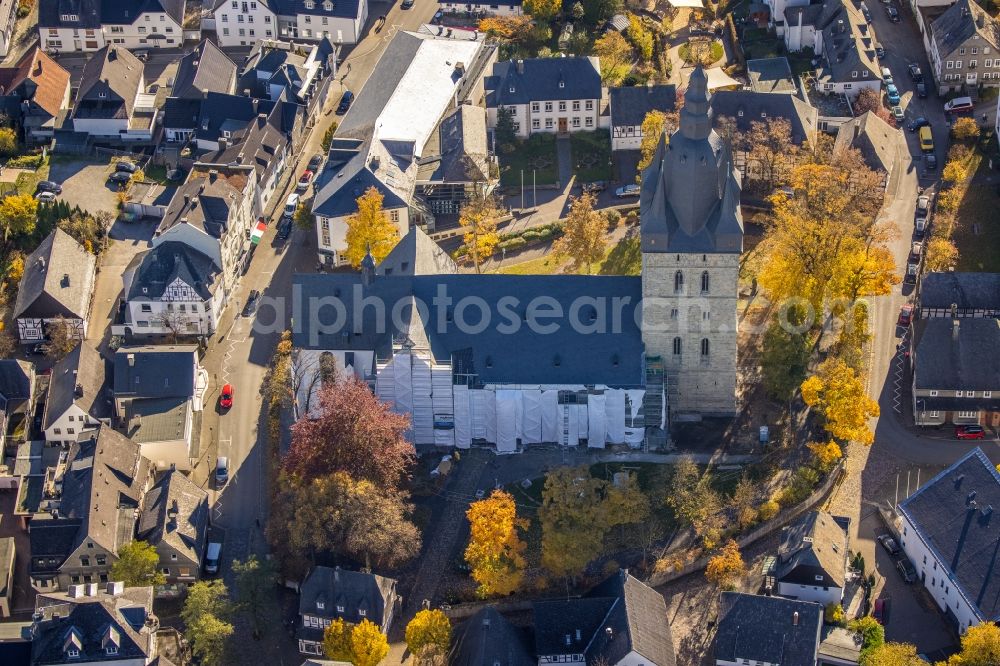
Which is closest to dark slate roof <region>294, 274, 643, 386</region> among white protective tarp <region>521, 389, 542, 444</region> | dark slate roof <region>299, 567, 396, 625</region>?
white protective tarp <region>521, 389, 542, 444</region>

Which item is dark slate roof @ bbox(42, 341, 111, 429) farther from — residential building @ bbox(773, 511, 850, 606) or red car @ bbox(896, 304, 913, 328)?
red car @ bbox(896, 304, 913, 328)

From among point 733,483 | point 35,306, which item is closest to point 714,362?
point 733,483

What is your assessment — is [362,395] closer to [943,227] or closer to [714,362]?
[714,362]

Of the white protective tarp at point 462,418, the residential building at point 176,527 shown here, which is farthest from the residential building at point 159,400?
the white protective tarp at point 462,418

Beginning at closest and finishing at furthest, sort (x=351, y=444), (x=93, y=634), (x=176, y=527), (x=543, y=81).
→ (x=93, y=634)
(x=351, y=444)
(x=176, y=527)
(x=543, y=81)

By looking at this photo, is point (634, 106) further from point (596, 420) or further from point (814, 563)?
point (814, 563)

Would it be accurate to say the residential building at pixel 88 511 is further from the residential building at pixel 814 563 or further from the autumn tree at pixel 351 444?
the residential building at pixel 814 563

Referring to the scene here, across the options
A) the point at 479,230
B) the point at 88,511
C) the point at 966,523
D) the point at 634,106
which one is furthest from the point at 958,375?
the point at 88,511
